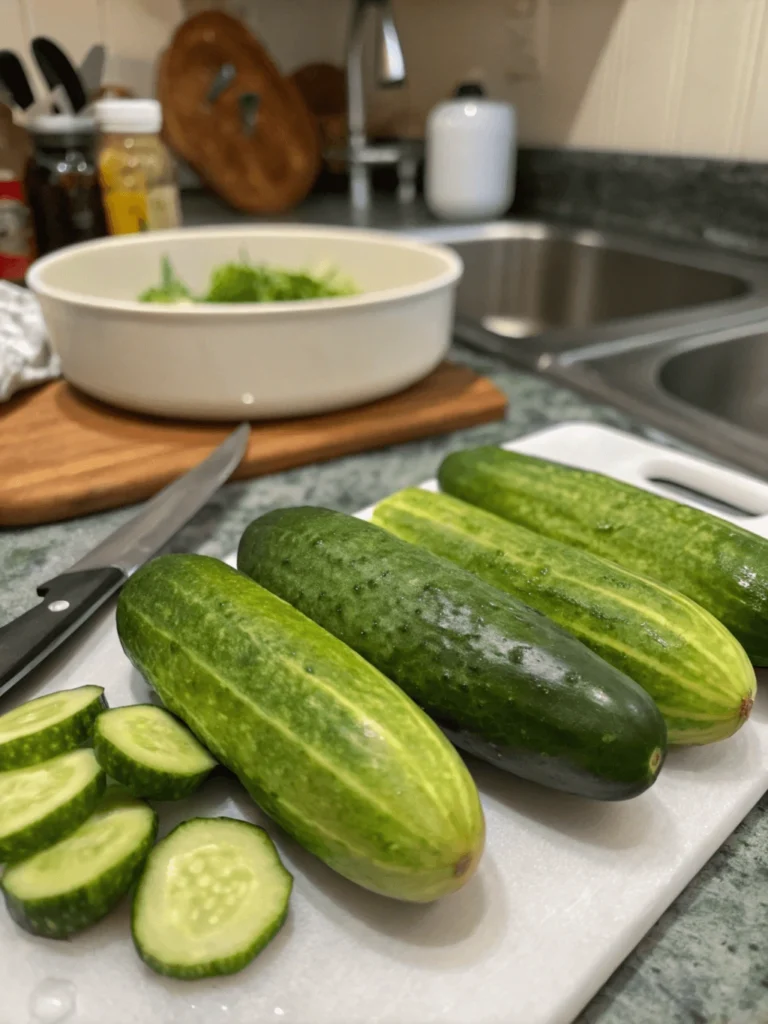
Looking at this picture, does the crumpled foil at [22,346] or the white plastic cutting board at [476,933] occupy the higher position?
the crumpled foil at [22,346]

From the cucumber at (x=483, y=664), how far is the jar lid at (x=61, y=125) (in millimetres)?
1233

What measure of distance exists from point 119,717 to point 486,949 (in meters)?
0.27

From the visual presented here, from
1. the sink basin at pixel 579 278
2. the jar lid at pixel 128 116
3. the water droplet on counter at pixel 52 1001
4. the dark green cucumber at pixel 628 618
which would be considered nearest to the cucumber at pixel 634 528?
the dark green cucumber at pixel 628 618

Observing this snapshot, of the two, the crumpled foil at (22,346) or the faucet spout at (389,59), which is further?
the faucet spout at (389,59)

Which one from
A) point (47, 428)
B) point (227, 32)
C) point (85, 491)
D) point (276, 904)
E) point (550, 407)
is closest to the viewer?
point (276, 904)

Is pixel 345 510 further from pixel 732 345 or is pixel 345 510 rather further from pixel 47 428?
pixel 732 345

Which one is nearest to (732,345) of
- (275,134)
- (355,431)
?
(355,431)

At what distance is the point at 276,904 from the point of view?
0.46 metres

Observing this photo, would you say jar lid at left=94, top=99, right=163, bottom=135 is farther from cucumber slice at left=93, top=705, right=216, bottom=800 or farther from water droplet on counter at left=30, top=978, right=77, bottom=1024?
water droplet on counter at left=30, top=978, right=77, bottom=1024

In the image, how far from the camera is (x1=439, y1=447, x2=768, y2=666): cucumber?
25.0 inches

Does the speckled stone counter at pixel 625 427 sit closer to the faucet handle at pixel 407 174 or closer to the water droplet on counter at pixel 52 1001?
the water droplet on counter at pixel 52 1001

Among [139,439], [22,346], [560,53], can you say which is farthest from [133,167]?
[560,53]

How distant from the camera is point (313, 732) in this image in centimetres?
49

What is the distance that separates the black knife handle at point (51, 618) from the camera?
0.62 meters
